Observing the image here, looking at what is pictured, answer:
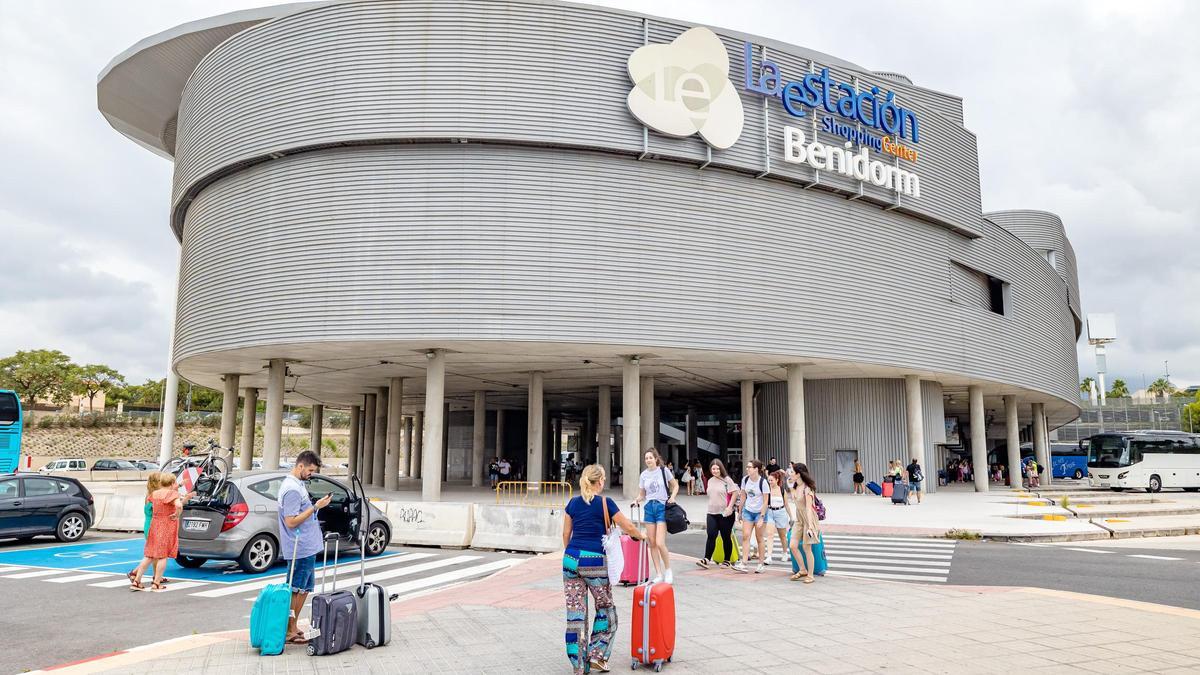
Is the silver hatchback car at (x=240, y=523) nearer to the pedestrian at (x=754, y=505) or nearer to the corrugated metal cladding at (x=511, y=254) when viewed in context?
the pedestrian at (x=754, y=505)

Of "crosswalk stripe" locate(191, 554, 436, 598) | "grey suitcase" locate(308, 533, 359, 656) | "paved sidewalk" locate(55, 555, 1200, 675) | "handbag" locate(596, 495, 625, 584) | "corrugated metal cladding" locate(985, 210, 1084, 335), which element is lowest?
"crosswalk stripe" locate(191, 554, 436, 598)

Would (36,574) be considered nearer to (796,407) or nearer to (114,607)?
(114,607)

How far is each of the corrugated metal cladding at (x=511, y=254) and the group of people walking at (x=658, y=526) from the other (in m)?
13.6

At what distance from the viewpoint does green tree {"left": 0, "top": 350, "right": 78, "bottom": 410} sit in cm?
8525

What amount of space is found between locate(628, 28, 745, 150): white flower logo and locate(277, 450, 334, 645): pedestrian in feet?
68.1

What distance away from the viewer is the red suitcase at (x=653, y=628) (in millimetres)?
6133

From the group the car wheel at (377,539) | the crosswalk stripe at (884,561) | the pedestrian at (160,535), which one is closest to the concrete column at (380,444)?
the car wheel at (377,539)

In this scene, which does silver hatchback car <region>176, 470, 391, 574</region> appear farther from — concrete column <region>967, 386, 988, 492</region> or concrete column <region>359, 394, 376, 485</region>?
concrete column <region>967, 386, 988, 492</region>

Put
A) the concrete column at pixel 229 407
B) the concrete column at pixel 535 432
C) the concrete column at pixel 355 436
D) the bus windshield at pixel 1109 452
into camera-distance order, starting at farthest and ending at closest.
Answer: the concrete column at pixel 355 436 < the bus windshield at pixel 1109 452 < the concrete column at pixel 229 407 < the concrete column at pixel 535 432

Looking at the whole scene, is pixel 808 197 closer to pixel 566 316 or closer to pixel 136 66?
pixel 566 316

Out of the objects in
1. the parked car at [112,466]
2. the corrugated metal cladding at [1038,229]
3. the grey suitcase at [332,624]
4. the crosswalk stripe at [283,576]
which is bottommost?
the crosswalk stripe at [283,576]

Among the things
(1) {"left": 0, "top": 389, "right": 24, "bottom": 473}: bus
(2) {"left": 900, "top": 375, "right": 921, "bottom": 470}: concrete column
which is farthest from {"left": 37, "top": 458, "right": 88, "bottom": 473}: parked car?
(2) {"left": 900, "top": 375, "right": 921, "bottom": 470}: concrete column

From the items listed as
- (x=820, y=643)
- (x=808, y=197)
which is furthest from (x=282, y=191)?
(x=820, y=643)

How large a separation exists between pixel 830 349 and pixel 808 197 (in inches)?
226
